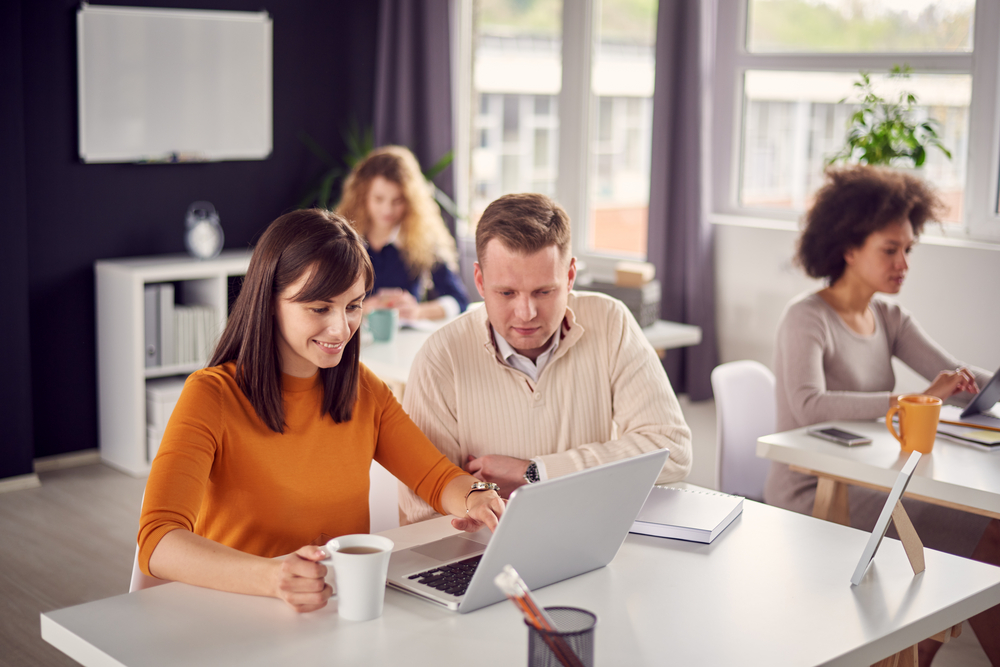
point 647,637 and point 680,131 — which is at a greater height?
point 680,131

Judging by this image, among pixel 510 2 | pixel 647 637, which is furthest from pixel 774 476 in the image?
pixel 510 2

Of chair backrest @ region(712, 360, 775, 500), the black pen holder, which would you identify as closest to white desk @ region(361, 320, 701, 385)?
chair backrest @ region(712, 360, 775, 500)

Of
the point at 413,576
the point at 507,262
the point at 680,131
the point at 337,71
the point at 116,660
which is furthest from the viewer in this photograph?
the point at 337,71

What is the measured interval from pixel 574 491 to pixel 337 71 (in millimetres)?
4308

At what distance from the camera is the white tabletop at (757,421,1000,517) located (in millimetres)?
2037

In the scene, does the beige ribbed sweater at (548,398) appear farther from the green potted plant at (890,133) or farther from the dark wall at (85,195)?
the dark wall at (85,195)

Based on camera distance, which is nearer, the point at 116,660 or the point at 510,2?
the point at 116,660

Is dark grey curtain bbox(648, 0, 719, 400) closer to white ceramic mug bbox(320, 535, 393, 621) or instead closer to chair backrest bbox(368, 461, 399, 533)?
chair backrest bbox(368, 461, 399, 533)

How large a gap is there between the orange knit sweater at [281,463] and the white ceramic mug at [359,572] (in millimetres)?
304

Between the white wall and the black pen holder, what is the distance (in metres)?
3.08

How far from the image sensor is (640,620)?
1.37m

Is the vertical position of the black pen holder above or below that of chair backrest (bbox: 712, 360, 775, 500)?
above

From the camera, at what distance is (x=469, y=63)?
543 centimetres

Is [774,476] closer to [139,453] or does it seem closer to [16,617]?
[16,617]
